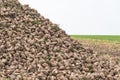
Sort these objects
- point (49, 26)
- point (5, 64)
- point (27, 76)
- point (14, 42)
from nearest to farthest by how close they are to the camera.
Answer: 1. point (27, 76)
2. point (5, 64)
3. point (14, 42)
4. point (49, 26)

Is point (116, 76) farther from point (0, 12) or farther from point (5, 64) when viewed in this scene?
point (0, 12)

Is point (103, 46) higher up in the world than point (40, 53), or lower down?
lower down

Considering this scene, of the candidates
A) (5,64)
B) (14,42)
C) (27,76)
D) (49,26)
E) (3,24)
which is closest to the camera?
(27,76)

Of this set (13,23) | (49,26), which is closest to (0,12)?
(13,23)

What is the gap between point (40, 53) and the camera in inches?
668

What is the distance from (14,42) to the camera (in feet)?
57.1

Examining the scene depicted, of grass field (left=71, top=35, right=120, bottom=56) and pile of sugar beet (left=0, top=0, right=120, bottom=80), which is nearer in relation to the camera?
pile of sugar beet (left=0, top=0, right=120, bottom=80)

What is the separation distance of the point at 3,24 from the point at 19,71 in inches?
157

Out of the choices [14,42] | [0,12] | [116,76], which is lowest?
[116,76]

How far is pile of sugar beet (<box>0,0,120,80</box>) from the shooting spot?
1555 centimetres

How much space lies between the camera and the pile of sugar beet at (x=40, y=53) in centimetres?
1555

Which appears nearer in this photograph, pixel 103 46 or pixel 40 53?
pixel 40 53

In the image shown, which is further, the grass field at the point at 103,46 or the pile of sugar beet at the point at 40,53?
the grass field at the point at 103,46

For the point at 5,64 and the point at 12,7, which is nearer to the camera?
the point at 5,64
